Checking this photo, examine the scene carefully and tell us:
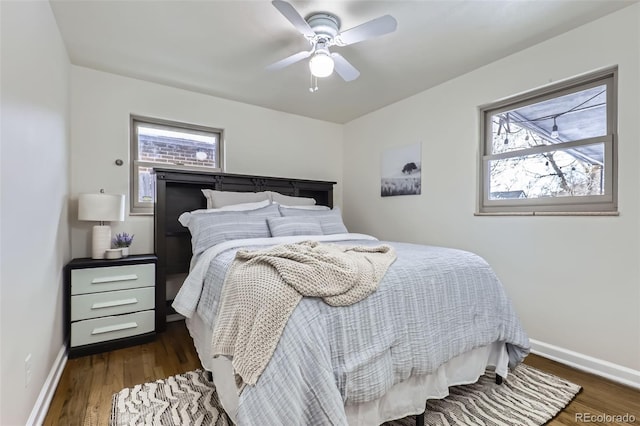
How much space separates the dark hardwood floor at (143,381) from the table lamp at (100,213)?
0.85m

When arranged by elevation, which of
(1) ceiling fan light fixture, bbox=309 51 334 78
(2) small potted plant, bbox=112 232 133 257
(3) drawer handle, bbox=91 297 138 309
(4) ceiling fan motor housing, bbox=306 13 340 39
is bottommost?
(3) drawer handle, bbox=91 297 138 309

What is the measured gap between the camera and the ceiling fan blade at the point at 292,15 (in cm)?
164

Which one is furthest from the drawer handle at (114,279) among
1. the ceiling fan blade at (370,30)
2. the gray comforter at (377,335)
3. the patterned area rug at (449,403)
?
the ceiling fan blade at (370,30)

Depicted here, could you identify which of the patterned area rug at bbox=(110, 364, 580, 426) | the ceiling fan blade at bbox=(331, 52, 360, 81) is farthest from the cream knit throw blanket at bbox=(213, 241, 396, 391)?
the ceiling fan blade at bbox=(331, 52, 360, 81)

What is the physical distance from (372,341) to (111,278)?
2.19 m

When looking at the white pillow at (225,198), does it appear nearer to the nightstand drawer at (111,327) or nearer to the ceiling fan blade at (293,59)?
the nightstand drawer at (111,327)

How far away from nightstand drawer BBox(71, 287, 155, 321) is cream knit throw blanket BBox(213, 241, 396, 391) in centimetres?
148

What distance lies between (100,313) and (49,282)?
24.8 inches

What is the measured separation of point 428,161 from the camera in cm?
330

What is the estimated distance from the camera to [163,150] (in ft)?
10.8

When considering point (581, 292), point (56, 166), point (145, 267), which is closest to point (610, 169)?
point (581, 292)

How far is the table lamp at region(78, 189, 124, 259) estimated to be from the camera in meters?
2.49

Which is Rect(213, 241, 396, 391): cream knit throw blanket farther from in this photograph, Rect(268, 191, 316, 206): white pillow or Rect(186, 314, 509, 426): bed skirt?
Rect(268, 191, 316, 206): white pillow

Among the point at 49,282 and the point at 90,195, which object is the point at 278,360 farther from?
the point at 90,195
